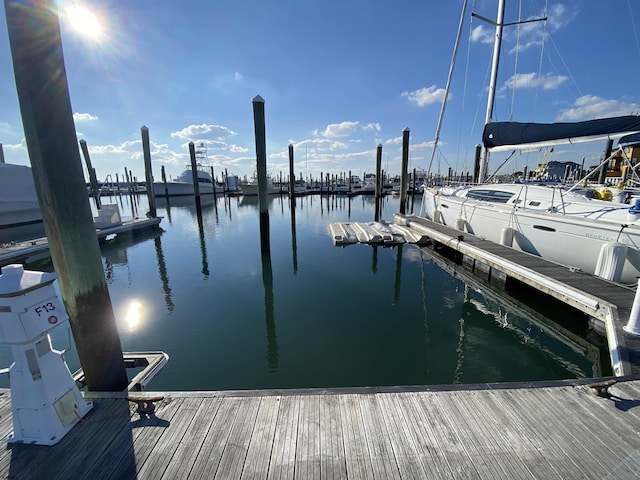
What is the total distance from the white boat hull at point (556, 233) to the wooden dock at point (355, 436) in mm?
4382

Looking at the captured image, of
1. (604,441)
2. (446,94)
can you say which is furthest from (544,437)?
(446,94)

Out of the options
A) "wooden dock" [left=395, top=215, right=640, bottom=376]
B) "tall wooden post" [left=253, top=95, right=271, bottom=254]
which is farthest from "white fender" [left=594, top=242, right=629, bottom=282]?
"tall wooden post" [left=253, top=95, right=271, bottom=254]

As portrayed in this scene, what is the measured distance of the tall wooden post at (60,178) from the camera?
2.39 meters

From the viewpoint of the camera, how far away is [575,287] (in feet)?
17.0

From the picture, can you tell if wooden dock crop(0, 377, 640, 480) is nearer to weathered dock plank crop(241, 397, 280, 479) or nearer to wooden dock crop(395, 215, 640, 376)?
weathered dock plank crop(241, 397, 280, 479)

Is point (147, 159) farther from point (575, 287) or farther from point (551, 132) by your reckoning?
point (575, 287)

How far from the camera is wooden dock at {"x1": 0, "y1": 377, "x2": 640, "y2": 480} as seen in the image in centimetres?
195

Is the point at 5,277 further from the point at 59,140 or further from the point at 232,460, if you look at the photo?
the point at 232,460

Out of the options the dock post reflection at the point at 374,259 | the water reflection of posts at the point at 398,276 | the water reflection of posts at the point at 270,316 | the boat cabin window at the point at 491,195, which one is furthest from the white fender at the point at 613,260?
the water reflection of posts at the point at 270,316

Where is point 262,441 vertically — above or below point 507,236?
below

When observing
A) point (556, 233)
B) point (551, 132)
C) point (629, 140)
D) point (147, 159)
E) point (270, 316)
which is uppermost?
point (147, 159)

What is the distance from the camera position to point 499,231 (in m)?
8.83

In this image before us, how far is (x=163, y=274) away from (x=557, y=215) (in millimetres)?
11737

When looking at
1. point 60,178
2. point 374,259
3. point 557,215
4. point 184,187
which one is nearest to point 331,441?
point 60,178
